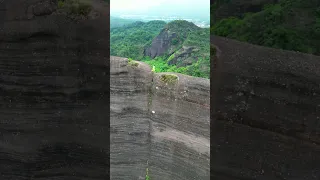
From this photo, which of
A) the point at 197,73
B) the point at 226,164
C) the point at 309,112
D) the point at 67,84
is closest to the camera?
the point at 309,112

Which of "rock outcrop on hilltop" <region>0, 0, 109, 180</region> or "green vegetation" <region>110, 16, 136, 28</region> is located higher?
"green vegetation" <region>110, 16, 136, 28</region>

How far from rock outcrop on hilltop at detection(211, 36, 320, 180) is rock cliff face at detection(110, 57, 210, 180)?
1845mm

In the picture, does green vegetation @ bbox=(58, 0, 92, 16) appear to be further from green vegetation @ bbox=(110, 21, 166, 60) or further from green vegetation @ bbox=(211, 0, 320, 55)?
green vegetation @ bbox=(110, 21, 166, 60)

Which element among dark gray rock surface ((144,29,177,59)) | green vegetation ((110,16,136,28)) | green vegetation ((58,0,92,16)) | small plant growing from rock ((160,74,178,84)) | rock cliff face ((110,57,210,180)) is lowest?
rock cliff face ((110,57,210,180))

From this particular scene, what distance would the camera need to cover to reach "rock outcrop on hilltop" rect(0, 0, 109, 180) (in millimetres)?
2453

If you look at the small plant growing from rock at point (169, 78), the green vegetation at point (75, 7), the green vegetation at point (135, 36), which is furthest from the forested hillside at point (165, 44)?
the green vegetation at point (75, 7)

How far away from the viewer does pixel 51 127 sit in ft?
8.20

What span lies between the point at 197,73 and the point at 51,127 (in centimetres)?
217

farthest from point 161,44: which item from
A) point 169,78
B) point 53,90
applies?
point 53,90

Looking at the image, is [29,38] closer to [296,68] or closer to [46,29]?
[46,29]

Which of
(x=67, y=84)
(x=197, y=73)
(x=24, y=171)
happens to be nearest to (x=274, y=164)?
(x=67, y=84)

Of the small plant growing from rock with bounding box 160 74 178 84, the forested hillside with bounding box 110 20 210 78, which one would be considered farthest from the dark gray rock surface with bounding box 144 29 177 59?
the small plant growing from rock with bounding box 160 74 178 84

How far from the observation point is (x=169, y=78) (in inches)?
161

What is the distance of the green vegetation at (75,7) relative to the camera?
2500mm
